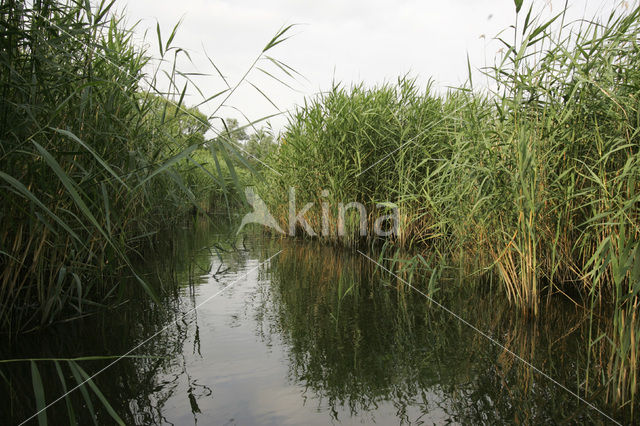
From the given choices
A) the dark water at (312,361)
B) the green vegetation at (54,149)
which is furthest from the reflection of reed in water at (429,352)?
the green vegetation at (54,149)

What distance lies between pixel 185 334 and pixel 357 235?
13.4 ft

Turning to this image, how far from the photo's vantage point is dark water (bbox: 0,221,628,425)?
2068 mm

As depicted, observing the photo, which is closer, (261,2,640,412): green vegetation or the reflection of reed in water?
the reflection of reed in water

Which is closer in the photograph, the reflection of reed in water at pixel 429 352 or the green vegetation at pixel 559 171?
the reflection of reed in water at pixel 429 352

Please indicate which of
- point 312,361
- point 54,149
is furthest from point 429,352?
point 54,149

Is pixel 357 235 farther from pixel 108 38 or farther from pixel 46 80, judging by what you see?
pixel 46 80

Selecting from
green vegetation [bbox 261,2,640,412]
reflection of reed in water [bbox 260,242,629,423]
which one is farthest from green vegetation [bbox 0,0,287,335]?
green vegetation [bbox 261,2,640,412]

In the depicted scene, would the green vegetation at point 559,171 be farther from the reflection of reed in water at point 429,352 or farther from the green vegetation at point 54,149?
the green vegetation at point 54,149

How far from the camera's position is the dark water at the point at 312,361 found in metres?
2.07

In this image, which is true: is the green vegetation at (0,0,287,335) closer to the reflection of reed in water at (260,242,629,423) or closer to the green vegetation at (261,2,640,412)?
the reflection of reed in water at (260,242,629,423)

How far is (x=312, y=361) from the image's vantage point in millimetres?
2633

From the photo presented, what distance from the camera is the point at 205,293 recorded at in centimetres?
416

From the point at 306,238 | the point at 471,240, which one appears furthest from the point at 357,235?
the point at 471,240

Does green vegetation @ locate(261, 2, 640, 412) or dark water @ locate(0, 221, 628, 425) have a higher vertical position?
green vegetation @ locate(261, 2, 640, 412)
